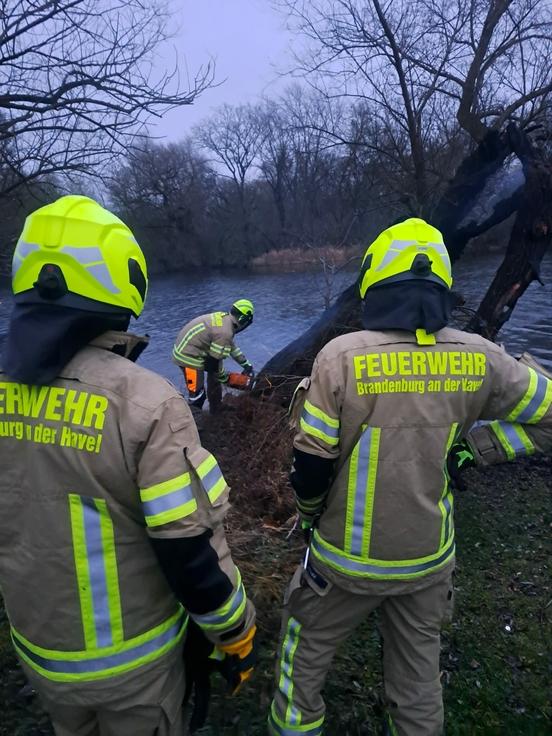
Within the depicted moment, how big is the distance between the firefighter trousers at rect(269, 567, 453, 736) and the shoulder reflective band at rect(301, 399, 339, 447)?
63cm

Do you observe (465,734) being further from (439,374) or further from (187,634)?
(439,374)

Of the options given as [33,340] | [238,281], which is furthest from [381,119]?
[238,281]

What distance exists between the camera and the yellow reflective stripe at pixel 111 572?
140 cm

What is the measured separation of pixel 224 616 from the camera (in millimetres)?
1495

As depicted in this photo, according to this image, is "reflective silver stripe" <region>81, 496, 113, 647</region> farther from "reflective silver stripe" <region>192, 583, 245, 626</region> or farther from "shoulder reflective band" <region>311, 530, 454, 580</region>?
"shoulder reflective band" <region>311, 530, 454, 580</region>

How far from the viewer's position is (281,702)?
2.11 m

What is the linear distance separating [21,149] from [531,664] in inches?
321

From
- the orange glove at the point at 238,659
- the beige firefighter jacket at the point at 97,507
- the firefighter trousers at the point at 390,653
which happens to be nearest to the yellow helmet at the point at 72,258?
the beige firefighter jacket at the point at 97,507

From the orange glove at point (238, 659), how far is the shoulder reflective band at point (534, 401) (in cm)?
128

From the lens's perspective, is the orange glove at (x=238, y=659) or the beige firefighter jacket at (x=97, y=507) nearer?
the beige firefighter jacket at (x=97, y=507)

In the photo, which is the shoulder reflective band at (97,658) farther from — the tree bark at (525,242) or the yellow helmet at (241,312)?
the yellow helmet at (241,312)

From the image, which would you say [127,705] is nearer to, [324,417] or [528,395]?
[324,417]

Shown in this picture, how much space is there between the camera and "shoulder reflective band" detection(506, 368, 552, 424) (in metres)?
1.94

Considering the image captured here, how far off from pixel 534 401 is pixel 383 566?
87 centimetres
